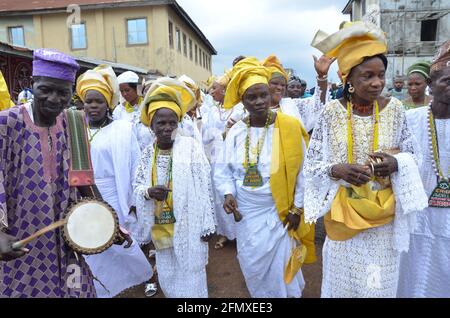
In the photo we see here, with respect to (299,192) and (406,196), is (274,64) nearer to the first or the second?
(299,192)

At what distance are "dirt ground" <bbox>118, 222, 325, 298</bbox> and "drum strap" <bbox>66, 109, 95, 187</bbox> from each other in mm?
2055

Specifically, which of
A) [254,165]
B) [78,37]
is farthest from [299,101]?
[78,37]

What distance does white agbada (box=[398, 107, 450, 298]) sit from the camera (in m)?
2.61

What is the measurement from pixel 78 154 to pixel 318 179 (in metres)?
1.61

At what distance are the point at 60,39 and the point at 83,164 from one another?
21997mm

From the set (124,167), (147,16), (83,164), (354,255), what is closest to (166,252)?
(124,167)

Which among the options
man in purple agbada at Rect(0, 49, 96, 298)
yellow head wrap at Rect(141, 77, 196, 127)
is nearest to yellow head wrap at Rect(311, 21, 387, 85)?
yellow head wrap at Rect(141, 77, 196, 127)

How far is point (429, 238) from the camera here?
8.78ft

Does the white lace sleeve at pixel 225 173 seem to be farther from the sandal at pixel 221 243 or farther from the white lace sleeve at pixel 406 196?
the sandal at pixel 221 243

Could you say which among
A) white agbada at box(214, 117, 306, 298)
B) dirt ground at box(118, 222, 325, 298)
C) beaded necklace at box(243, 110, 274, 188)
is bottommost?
dirt ground at box(118, 222, 325, 298)

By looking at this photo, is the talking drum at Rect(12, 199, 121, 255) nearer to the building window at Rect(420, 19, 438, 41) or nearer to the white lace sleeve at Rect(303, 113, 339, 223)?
the white lace sleeve at Rect(303, 113, 339, 223)

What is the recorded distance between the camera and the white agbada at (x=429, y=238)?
103 inches

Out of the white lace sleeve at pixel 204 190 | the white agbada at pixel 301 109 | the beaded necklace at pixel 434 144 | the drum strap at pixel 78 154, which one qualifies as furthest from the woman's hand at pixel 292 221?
the white agbada at pixel 301 109

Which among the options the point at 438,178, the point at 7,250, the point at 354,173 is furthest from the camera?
the point at 438,178
